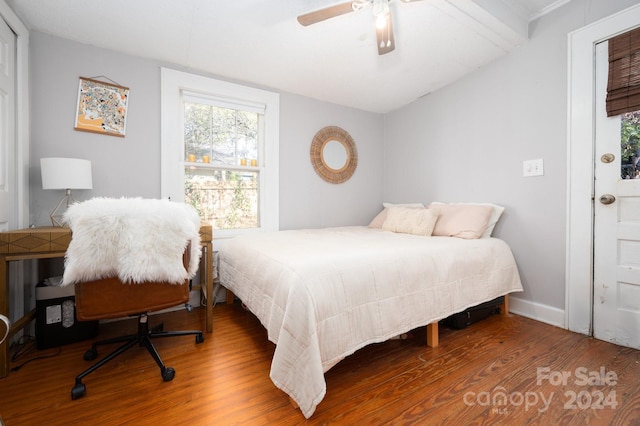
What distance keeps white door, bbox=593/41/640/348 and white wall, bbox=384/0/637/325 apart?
198 mm

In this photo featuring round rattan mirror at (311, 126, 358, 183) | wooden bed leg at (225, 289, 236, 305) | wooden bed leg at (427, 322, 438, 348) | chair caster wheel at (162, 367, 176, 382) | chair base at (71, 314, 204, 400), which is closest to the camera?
chair base at (71, 314, 204, 400)

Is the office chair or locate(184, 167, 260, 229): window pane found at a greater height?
locate(184, 167, 260, 229): window pane

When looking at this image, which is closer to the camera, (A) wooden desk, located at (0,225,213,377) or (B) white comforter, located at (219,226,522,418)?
(B) white comforter, located at (219,226,522,418)

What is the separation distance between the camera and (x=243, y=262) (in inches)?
74.9

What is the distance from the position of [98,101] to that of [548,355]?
12.0 ft

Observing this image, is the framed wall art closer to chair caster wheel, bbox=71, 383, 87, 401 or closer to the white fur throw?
the white fur throw

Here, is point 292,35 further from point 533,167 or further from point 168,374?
point 168,374

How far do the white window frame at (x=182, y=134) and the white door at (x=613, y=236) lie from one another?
263 centimetres

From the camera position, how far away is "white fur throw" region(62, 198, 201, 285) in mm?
1263

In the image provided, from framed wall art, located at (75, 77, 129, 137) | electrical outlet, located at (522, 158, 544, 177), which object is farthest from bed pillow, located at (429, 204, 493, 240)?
framed wall art, located at (75, 77, 129, 137)

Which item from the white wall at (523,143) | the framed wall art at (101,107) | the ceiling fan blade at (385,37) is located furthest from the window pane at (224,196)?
the white wall at (523,143)

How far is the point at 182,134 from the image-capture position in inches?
97.7

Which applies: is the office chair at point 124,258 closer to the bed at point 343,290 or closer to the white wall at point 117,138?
the bed at point 343,290

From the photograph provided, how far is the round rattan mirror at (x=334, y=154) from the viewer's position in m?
3.18
